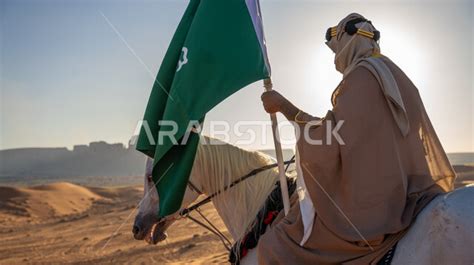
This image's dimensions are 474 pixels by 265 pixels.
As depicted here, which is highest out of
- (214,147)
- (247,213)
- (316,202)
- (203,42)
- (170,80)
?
(203,42)

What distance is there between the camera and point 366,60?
342cm

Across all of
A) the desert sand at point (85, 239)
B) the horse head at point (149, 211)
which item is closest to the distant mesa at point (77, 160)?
the desert sand at point (85, 239)

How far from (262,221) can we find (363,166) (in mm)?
1200

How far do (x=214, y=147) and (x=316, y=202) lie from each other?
149cm

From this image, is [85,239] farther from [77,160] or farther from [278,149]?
[77,160]

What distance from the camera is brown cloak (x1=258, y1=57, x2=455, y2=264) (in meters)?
3.29

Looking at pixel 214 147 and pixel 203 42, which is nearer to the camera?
pixel 203 42

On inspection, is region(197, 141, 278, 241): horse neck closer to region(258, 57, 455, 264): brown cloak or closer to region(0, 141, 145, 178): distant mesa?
region(258, 57, 455, 264): brown cloak

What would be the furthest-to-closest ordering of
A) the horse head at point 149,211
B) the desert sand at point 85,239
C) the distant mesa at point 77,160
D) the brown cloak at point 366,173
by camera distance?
the distant mesa at point 77,160 → the desert sand at point 85,239 → the horse head at point 149,211 → the brown cloak at point 366,173

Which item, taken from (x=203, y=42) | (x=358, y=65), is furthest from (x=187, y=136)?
(x=358, y=65)

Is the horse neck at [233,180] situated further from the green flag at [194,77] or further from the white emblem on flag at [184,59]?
the white emblem on flag at [184,59]

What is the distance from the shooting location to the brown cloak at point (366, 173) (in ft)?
10.8

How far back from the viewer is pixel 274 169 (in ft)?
15.2

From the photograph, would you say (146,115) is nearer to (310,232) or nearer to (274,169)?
(274,169)
